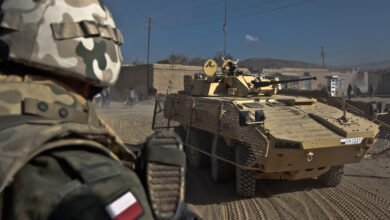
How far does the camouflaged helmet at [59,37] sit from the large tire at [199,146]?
5650 millimetres

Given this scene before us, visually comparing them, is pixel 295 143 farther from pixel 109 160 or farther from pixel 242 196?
pixel 109 160

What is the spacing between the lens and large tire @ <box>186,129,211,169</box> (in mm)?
7062

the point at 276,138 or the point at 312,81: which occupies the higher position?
the point at 312,81

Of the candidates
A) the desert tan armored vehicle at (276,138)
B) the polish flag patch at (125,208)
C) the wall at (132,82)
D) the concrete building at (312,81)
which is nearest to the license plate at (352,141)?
the desert tan armored vehicle at (276,138)

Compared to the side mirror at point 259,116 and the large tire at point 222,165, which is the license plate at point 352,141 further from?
the large tire at point 222,165

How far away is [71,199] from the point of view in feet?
2.81

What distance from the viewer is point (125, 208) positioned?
2.94 ft

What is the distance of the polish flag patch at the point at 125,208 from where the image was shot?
34.2 inches

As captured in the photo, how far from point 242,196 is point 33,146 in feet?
16.5

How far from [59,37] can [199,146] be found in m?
5.95

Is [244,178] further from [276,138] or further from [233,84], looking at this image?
[233,84]

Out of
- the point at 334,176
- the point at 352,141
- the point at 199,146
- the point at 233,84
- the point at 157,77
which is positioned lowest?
the point at 334,176

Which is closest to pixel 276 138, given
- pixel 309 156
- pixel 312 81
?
pixel 309 156

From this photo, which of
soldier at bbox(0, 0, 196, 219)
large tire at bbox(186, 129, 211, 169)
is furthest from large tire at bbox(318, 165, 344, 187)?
soldier at bbox(0, 0, 196, 219)
